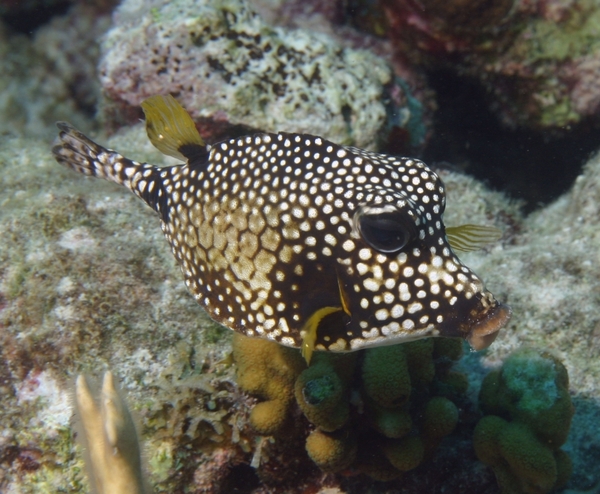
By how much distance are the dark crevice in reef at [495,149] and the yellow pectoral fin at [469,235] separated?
3.88 m

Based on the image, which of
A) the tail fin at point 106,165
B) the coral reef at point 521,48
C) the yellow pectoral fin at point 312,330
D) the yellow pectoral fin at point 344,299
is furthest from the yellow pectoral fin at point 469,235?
the coral reef at point 521,48

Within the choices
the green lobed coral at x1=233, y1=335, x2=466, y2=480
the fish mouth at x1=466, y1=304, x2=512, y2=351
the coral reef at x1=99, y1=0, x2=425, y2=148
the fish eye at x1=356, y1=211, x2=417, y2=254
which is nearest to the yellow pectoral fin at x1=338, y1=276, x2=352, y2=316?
the fish eye at x1=356, y1=211, x2=417, y2=254

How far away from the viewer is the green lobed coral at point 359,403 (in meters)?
3.11

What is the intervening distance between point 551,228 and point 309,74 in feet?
11.1

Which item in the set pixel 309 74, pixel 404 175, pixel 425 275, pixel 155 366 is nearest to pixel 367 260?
pixel 425 275

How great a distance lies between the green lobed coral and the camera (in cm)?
311

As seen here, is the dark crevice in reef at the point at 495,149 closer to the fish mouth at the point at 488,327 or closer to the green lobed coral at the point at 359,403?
the green lobed coral at the point at 359,403

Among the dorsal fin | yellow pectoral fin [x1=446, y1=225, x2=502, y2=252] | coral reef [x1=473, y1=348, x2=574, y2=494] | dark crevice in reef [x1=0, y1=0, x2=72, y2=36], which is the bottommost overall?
dark crevice in reef [x1=0, y1=0, x2=72, y2=36]

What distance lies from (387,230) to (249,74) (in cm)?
386

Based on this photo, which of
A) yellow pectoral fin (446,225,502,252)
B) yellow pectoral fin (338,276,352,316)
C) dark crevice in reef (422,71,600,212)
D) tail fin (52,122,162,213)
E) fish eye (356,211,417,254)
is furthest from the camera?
dark crevice in reef (422,71,600,212)

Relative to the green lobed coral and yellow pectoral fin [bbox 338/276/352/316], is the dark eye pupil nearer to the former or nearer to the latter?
yellow pectoral fin [bbox 338/276/352/316]

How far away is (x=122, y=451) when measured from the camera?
8.31 ft

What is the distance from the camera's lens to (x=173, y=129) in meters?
3.31

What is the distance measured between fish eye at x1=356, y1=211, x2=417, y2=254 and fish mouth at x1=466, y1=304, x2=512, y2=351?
0.54 meters
